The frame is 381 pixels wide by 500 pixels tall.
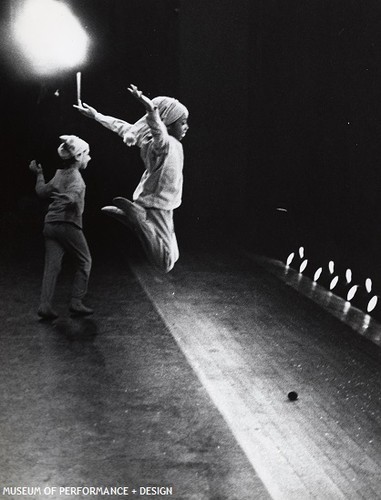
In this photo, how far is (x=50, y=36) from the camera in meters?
9.48

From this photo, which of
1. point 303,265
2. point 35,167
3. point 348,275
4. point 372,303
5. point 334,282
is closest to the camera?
point 35,167

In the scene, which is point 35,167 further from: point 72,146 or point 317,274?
point 317,274

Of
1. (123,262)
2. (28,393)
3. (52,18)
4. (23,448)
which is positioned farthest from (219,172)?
(23,448)

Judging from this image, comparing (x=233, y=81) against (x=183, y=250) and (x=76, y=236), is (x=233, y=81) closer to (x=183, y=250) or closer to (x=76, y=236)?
(x=183, y=250)

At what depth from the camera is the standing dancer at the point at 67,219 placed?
7727 millimetres

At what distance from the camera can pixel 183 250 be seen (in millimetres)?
11992

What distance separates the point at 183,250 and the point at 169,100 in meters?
6.99

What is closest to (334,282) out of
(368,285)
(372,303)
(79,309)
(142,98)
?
(368,285)

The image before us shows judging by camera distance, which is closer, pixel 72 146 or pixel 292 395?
pixel 292 395

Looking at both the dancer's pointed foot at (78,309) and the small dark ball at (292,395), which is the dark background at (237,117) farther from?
the small dark ball at (292,395)

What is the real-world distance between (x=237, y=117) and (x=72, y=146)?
5.30 m

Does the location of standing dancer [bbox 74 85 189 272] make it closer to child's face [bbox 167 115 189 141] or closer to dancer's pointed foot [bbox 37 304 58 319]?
child's face [bbox 167 115 189 141]

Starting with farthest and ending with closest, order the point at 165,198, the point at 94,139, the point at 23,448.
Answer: the point at 94,139 → the point at 23,448 → the point at 165,198

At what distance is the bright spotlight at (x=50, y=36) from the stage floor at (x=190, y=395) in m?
2.38
